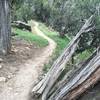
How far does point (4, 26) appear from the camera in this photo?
43.1 feet

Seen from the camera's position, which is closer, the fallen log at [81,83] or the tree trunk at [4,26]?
the fallen log at [81,83]

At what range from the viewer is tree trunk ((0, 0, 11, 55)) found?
509 inches

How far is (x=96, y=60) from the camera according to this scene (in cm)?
773

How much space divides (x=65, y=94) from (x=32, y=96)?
1591 mm

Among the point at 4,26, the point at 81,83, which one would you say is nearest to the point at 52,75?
the point at 81,83

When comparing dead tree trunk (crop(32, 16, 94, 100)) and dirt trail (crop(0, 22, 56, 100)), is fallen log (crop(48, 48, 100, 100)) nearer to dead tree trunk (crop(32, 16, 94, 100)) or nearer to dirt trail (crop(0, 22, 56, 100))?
dead tree trunk (crop(32, 16, 94, 100))

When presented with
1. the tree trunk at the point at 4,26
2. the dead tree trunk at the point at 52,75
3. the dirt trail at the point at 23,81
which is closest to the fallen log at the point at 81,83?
the dead tree trunk at the point at 52,75

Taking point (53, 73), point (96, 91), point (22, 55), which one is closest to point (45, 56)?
point (22, 55)

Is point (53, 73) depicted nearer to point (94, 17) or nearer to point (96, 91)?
A: point (96, 91)

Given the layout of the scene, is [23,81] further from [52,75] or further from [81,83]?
[81,83]

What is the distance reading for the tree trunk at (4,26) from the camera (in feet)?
42.4

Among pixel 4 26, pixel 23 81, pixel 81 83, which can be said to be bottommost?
pixel 23 81

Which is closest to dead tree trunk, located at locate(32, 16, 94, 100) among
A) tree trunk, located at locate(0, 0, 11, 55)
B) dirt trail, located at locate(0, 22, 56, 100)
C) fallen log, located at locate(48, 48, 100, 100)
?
dirt trail, located at locate(0, 22, 56, 100)

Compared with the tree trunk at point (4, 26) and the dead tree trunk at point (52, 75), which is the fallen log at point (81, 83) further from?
the tree trunk at point (4, 26)
